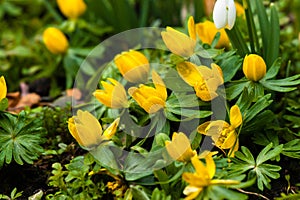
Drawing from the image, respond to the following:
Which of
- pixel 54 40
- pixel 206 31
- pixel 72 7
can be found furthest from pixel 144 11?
pixel 206 31

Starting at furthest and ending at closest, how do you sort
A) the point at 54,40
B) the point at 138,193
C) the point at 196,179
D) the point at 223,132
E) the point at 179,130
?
the point at 54,40
the point at 179,130
the point at 223,132
the point at 138,193
the point at 196,179

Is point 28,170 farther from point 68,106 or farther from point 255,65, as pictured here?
point 255,65

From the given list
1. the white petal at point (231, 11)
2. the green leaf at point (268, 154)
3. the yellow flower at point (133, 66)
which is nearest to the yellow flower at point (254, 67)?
the white petal at point (231, 11)

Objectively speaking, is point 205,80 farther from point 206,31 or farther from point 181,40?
point 206,31

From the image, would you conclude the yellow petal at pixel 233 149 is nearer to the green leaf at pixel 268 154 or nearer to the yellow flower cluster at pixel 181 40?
the green leaf at pixel 268 154

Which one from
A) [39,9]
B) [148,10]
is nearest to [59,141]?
[148,10]

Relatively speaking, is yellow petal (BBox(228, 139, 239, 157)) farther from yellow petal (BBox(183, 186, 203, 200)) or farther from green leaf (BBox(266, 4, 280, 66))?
green leaf (BBox(266, 4, 280, 66))

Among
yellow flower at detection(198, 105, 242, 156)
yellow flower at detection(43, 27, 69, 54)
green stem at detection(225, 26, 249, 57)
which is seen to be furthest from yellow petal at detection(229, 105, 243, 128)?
yellow flower at detection(43, 27, 69, 54)
